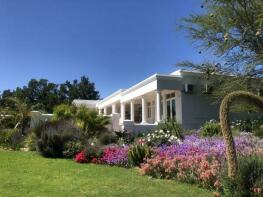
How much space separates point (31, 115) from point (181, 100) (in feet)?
33.6

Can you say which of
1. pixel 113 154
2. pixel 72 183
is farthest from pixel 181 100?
pixel 72 183

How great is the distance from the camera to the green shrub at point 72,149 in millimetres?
15656

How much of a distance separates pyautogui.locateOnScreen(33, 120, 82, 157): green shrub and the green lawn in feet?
10.7

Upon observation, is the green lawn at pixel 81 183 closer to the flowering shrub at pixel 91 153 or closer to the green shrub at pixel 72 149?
the flowering shrub at pixel 91 153

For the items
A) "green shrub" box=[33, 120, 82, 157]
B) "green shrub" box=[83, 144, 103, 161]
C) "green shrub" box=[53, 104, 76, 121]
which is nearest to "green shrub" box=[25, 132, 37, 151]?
"green shrub" box=[33, 120, 82, 157]

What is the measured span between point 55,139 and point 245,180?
1095 centimetres

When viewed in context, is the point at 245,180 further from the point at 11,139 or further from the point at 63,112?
the point at 63,112

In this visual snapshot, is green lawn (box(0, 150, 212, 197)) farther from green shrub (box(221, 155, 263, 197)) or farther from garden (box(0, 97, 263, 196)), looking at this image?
green shrub (box(221, 155, 263, 197))

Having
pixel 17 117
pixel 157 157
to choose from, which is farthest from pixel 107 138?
pixel 157 157

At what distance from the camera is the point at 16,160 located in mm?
14461

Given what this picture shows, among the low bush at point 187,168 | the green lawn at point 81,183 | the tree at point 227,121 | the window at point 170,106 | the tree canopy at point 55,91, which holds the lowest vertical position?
the green lawn at point 81,183

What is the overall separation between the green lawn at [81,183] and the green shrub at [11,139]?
8393 millimetres

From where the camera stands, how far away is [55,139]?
635 inches

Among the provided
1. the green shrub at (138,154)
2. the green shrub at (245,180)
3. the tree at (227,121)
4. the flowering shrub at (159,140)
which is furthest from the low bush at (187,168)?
the flowering shrub at (159,140)
